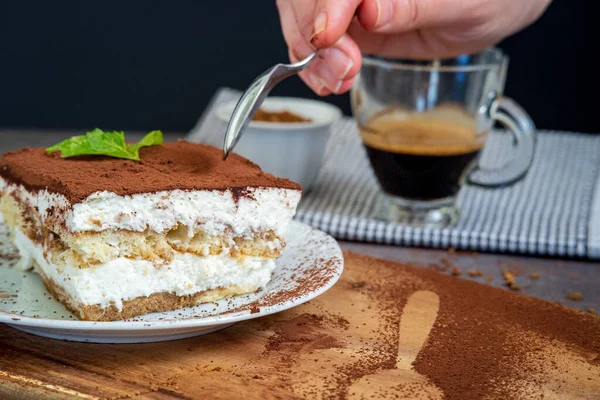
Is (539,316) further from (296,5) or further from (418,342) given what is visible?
(296,5)

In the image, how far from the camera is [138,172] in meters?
1.90

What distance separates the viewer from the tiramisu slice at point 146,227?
1784 millimetres

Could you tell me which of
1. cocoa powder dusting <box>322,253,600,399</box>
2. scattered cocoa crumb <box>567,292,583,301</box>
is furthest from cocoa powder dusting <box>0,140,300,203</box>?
scattered cocoa crumb <box>567,292,583,301</box>

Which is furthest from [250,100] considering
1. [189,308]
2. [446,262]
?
[446,262]

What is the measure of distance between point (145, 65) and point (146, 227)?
9.49 feet

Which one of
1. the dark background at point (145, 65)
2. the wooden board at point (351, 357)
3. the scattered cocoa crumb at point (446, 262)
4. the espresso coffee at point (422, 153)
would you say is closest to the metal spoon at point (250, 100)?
the wooden board at point (351, 357)

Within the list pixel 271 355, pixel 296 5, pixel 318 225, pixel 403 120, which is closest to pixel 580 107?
pixel 403 120

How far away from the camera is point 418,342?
6.08 ft

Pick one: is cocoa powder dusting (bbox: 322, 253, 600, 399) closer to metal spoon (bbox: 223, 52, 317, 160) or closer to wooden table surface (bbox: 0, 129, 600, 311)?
wooden table surface (bbox: 0, 129, 600, 311)

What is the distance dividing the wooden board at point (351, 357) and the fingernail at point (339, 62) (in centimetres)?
72

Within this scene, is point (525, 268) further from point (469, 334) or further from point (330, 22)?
point (330, 22)

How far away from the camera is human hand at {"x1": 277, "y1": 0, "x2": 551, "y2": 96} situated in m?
2.11

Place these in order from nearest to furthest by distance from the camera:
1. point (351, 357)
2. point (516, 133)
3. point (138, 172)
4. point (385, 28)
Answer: point (351, 357), point (138, 172), point (385, 28), point (516, 133)

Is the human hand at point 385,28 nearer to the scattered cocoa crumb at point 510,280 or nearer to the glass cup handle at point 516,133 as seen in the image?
the glass cup handle at point 516,133
